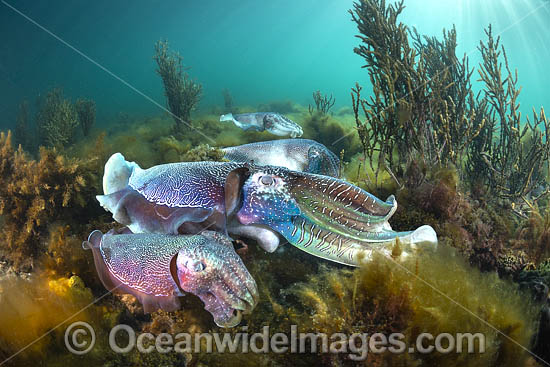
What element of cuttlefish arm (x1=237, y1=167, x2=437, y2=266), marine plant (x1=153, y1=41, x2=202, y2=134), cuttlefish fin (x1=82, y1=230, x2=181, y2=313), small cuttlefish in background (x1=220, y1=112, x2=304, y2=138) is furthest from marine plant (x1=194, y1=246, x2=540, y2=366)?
marine plant (x1=153, y1=41, x2=202, y2=134)

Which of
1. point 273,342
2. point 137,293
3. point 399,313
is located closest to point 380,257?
point 399,313

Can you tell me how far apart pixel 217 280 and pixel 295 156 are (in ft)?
6.99

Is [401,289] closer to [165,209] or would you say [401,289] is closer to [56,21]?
[165,209]

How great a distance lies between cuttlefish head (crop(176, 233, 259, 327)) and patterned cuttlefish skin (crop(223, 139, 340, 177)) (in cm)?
177

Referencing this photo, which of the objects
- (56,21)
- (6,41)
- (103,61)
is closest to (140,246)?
(6,41)

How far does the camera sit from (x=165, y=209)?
2299 millimetres

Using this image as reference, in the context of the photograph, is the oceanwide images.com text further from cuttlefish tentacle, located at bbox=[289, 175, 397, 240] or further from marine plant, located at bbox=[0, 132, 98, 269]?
marine plant, located at bbox=[0, 132, 98, 269]

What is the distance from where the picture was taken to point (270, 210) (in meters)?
2.33

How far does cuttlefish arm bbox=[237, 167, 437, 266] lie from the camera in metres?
2.23

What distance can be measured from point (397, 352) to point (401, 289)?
1.36ft

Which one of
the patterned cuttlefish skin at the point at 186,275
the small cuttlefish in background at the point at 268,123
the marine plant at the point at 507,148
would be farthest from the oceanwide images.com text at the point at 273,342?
the small cuttlefish in background at the point at 268,123

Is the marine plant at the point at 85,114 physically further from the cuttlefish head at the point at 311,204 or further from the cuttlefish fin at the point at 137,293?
the cuttlefish head at the point at 311,204

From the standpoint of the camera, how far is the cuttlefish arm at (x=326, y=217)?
7.32 feet

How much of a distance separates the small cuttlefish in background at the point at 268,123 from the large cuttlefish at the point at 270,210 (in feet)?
12.7
